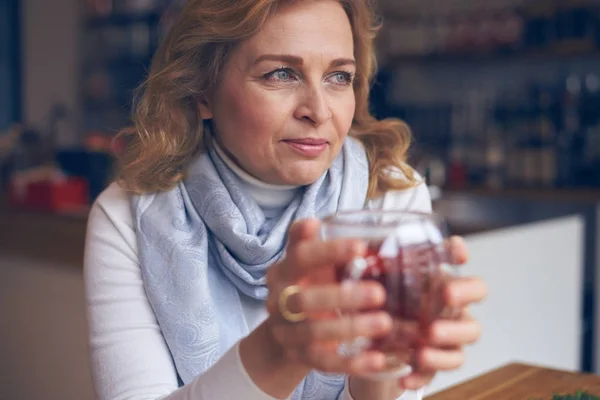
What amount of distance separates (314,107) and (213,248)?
312 millimetres

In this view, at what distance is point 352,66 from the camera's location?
3.41 feet

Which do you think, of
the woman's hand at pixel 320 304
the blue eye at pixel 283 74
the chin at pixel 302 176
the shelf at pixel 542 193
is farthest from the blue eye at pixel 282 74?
the shelf at pixel 542 193

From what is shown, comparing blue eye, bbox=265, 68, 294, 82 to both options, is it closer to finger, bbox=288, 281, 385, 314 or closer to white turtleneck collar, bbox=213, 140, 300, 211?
white turtleneck collar, bbox=213, 140, 300, 211

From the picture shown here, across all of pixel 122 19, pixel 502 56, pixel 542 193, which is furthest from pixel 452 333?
pixel 122 19

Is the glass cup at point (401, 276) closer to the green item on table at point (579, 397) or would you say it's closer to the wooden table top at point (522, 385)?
the green item on table at point (579, 397)

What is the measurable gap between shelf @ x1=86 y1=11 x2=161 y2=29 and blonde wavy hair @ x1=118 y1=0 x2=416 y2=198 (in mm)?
4231

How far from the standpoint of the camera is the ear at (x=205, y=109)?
45.9 inches

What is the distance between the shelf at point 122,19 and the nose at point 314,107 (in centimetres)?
447

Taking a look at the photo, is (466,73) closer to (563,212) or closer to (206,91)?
(563,212)

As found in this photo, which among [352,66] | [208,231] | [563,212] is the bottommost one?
[563,212]

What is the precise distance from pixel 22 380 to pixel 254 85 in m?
1.33

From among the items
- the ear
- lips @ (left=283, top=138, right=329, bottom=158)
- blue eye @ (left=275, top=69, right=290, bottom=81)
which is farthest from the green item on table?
the ear

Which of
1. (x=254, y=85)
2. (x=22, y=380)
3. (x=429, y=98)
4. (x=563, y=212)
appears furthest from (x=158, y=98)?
(x=429, y=98)

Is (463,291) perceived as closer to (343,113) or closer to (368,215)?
(368,215)
